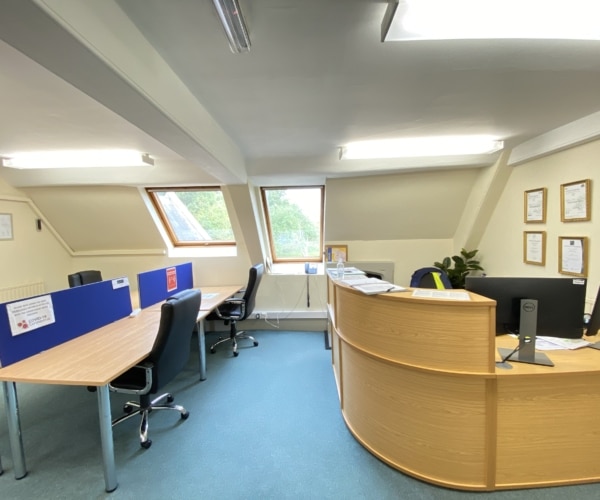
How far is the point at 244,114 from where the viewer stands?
1.99 metres

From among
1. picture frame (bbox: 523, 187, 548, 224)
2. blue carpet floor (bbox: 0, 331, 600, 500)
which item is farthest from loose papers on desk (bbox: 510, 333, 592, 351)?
picture frame (bbox: 523, 187, 548, 224)

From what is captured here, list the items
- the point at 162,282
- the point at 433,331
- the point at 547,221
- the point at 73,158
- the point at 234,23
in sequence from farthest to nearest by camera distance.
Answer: the point at 162,282, the point at 73,158, the point at 547,221, the point at 433,331, the point at 234,23

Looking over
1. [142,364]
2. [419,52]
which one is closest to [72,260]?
[142,364]

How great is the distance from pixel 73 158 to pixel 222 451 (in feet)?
10.4

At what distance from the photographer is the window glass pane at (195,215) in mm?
4125

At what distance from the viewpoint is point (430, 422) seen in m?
1.61

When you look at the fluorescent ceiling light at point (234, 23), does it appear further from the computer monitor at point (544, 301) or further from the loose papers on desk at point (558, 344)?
the loose papers on desk at point (558, 344)

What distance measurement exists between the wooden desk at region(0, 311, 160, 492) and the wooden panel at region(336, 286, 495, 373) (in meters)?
1.61

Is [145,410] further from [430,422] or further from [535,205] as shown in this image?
[535,205]

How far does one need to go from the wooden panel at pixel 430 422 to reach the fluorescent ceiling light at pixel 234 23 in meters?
1.81

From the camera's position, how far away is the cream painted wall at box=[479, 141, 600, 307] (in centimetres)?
224

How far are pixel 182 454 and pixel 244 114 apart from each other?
244 cm

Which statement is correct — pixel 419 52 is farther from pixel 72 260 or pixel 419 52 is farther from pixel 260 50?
pixel 72 260

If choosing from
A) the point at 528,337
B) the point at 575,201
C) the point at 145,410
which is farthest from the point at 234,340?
the point at 575,201
